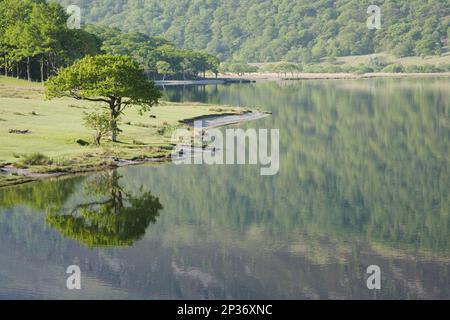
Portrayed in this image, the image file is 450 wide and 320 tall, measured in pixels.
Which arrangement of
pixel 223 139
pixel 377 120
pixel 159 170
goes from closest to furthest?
1. pixel 159 170
2. pixel 223 139
3. pixel 377 120

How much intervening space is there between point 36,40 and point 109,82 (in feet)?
255

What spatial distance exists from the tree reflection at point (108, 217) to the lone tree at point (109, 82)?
788 inches

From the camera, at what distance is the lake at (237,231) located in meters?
40.9

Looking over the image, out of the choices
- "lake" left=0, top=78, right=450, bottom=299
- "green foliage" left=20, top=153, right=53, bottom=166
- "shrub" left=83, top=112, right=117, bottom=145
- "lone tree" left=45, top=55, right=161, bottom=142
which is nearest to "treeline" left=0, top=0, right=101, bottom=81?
"lone tree" left=45, top=55, right=161, bottom=142

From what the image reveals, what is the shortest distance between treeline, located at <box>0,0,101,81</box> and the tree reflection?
9689cm

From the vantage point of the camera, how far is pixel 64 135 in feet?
279

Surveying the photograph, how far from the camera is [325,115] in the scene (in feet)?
449

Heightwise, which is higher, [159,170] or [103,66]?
[103,66]

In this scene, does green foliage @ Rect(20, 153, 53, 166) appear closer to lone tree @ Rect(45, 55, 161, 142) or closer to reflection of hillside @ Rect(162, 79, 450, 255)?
reflection of hillside @ Rect(162, 79, 450, 255)

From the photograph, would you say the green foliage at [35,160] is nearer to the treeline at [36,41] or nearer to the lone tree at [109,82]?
the lone tree at [109,82]

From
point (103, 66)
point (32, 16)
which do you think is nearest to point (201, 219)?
point (103, 66)

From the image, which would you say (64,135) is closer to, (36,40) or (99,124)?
(99,124)
